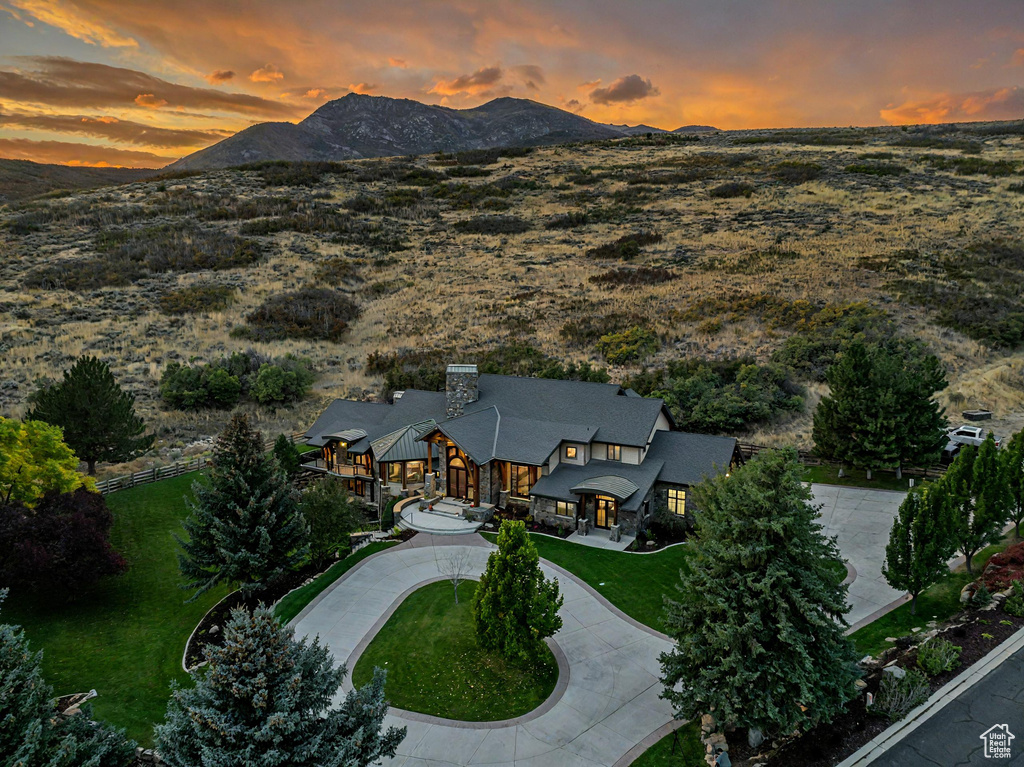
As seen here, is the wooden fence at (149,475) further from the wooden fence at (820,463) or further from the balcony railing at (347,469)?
the wooden fence at (820,463)

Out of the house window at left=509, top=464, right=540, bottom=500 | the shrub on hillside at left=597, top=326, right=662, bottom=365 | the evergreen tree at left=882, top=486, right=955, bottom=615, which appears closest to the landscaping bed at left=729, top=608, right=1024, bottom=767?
the evergreen tree at left=882, top=486, right=955, bottom=615

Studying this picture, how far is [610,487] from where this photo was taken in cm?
2255

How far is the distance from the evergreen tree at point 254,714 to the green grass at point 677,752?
Result: 247 inches

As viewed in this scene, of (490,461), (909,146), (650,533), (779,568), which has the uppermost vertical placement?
(909,146)

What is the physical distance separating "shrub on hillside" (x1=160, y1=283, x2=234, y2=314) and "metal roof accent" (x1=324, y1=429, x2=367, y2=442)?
117ft

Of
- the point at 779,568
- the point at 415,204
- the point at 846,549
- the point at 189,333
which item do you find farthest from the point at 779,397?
the point at 415,204

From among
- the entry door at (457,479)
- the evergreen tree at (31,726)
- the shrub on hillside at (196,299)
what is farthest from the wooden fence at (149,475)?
the shrub on hillside at (196,299)

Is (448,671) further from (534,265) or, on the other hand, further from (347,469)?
(534,265)

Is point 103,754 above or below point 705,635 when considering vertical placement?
below

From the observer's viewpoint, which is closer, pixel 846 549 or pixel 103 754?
pixel 103 754

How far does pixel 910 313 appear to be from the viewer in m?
45.0

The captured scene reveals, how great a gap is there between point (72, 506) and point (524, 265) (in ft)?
179

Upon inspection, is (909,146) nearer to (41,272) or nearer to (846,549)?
(846,549)

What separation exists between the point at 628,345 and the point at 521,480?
23372 mm
